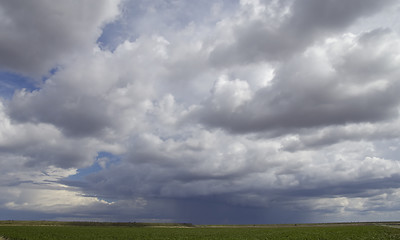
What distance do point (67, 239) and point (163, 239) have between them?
21111mm

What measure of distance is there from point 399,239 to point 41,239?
74.1 meters

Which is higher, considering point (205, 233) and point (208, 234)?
point (208, 234)

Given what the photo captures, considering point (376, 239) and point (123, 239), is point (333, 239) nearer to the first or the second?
point (376, 239)

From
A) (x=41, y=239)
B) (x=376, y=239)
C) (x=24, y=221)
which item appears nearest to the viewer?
(x=376, y=239)

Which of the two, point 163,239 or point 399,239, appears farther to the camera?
point 163,239

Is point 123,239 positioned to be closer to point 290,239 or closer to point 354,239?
point 290,239

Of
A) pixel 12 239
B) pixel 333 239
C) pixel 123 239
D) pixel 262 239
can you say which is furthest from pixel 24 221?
pixel 333 239

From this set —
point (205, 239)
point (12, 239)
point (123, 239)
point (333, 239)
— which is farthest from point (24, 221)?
point (333, 239)

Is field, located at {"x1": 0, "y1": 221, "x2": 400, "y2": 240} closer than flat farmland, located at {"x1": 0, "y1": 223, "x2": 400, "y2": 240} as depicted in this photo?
No

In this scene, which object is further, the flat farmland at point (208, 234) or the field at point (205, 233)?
the field at point (205, 233)

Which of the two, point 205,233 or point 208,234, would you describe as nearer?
point 208,234

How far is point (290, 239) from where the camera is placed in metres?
62.7

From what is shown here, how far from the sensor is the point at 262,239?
65.3 m

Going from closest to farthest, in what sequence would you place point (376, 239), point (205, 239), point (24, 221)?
point (376, 239), point (205, 239), point (24, 221)
